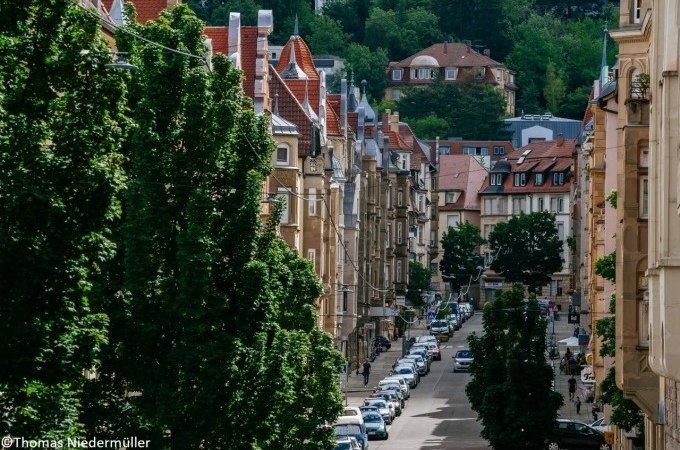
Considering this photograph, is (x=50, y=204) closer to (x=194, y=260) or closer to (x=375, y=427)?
(x=194, y=260)

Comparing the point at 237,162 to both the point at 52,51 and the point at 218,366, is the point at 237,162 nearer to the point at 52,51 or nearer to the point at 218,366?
the point at 218,366

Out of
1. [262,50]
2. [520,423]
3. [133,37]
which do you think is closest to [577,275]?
[262,50]

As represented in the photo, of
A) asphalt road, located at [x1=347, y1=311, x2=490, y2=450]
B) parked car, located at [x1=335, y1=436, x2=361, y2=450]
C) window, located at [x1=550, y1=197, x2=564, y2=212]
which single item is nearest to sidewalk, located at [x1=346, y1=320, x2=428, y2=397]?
asphalt road, located at [x1=347, y1=311, x2=490, y2=450]

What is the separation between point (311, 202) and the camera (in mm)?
95938

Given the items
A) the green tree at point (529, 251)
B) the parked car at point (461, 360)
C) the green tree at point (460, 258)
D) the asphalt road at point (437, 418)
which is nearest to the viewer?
the asphalt road at point (437, 418)

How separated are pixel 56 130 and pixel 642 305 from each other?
23980 mm

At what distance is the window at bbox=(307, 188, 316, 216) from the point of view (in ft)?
312

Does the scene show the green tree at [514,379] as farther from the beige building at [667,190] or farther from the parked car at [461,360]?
the parked car at [461,360]

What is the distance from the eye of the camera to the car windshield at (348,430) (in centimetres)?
7300

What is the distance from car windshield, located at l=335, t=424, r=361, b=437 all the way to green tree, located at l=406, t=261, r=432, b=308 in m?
79.9

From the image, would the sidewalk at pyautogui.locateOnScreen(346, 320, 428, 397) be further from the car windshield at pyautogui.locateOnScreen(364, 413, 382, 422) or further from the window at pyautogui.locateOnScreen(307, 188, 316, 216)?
the car windshield at pyautogui.locateOnScreen(364, 413, 382, 422)

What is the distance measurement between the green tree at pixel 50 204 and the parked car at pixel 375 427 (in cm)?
5343

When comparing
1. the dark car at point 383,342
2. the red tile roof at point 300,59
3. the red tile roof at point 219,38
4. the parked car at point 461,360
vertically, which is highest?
the red tile roof at point 300,59

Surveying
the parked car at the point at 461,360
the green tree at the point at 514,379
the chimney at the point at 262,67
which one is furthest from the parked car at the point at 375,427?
the parked car at the point at 461,360
